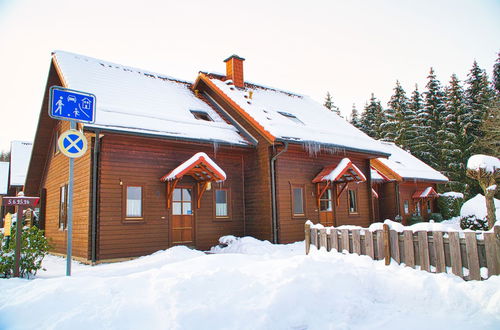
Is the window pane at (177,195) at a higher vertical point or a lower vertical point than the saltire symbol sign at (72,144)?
lower

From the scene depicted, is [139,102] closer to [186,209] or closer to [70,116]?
[186,209]

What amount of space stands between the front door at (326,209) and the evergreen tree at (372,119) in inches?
1117

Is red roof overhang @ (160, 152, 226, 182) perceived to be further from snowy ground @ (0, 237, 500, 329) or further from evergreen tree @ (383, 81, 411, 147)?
evergreen tree @ (383, 81, 411, 147)

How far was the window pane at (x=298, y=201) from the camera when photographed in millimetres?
14480

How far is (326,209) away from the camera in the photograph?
1567 cm

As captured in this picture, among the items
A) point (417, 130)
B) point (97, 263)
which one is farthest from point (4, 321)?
point (417, 130)

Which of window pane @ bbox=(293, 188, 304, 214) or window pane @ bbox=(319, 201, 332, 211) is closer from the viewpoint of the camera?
window pane @ bbox=(293, 188, 304, 214)

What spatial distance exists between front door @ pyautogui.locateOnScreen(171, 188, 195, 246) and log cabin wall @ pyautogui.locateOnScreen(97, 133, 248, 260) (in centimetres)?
20

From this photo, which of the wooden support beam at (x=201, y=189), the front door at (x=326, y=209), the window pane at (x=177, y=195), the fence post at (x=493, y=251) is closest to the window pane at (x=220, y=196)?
the wooden support beam at (x=201, y=189)

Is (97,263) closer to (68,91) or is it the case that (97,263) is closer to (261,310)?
(68,91)

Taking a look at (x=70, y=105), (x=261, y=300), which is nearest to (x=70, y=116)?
(x=70, y=105)

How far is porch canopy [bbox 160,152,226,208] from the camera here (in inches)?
456

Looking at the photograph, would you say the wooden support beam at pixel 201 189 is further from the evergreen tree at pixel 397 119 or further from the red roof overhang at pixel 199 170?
the evergreen tree at pixel 397 119

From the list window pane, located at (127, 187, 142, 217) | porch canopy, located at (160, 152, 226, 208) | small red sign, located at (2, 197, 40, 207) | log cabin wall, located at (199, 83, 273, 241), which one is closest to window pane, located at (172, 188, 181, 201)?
porch canopy, located at (160, 152, 226, 208)
